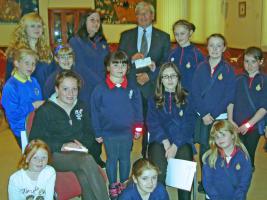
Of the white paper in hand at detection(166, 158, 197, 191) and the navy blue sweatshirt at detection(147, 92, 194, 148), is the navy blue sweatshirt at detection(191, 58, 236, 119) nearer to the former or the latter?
the navy blue sweatshirt at detection(147, 92, 194, 148)

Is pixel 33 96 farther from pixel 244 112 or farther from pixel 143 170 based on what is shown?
pixel 244 112

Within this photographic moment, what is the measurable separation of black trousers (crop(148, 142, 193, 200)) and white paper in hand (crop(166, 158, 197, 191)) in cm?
7

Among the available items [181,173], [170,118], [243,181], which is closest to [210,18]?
[170,118]

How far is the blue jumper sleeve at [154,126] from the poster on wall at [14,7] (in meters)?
9.80

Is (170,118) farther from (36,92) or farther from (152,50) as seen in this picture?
(36,92)

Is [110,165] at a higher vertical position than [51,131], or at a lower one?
lower

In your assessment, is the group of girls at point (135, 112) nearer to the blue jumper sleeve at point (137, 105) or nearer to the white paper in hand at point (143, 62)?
the blue jumper sleeve at point (137, 105)

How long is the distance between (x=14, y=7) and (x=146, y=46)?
907 centimetres

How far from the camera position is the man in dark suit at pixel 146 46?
4.33 metres

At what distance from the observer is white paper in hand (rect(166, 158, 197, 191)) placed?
3199mm

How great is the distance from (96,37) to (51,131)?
147 centimetres

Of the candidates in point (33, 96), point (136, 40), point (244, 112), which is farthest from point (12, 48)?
point (244, 112)

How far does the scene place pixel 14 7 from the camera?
12.2m

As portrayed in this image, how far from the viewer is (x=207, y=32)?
12.4 m
